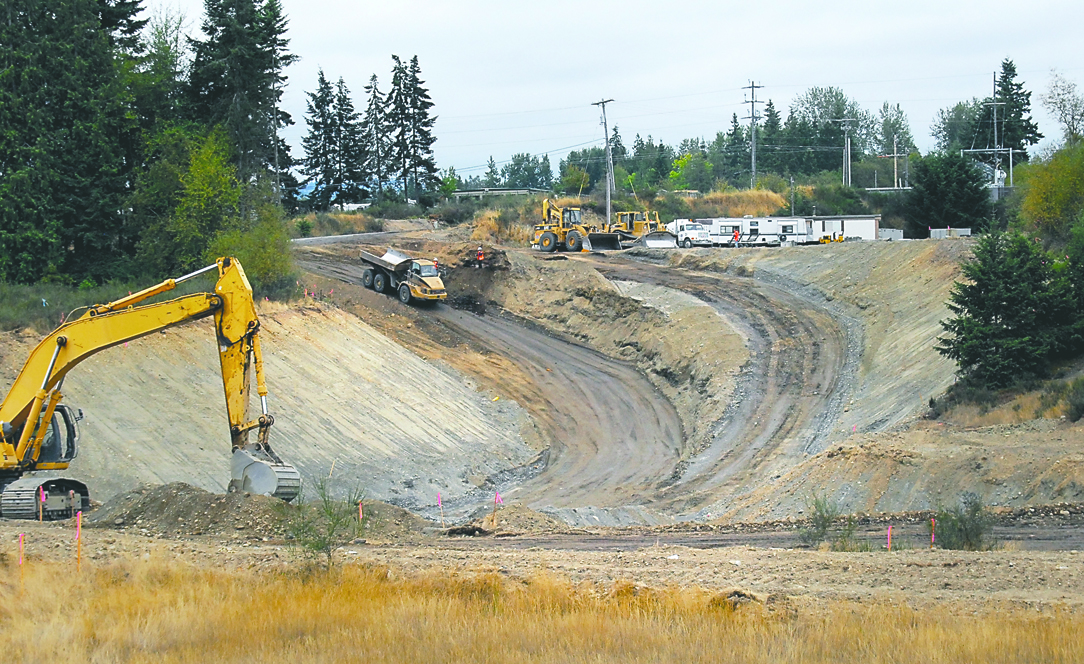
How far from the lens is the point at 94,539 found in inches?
637

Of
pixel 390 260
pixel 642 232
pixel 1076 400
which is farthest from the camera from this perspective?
pixel 642 232

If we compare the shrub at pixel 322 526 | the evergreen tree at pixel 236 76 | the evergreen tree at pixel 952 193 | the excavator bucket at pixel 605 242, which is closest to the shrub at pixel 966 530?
the shrub at pixel 322 526

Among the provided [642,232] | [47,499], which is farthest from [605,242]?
[47,499]

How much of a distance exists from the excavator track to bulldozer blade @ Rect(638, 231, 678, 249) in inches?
1658

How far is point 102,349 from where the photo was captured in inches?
713

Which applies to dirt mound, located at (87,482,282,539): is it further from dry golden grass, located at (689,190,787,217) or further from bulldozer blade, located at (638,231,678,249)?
dry golden grass, located at (689,190,787,217)

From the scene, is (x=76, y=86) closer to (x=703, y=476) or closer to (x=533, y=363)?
(x=533, y=363)

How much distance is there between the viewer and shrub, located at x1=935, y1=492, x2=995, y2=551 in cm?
1597

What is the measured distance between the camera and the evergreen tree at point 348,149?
9112 cm

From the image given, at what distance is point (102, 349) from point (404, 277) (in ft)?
83.4

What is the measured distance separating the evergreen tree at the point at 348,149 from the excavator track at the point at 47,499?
73813 mm

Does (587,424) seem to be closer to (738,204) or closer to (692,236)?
(692,236)

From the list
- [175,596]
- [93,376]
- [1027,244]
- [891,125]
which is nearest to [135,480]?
[93,376]

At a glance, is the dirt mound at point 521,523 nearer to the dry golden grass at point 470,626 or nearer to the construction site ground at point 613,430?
the construction site ground at point 613,430
